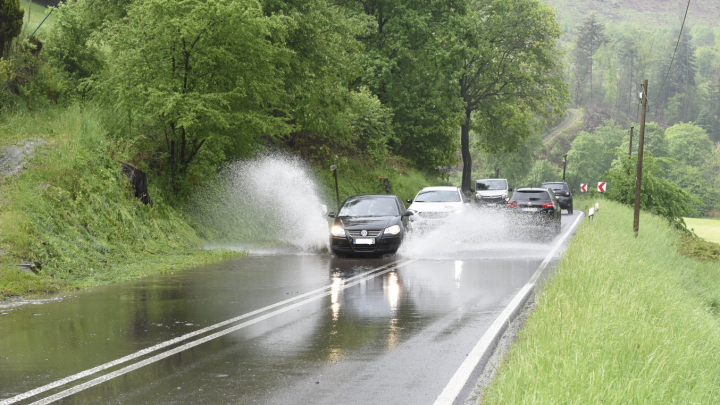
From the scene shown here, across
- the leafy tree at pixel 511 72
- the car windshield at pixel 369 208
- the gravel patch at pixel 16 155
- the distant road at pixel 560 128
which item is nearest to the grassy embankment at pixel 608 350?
the car windshield at pixel 369 208

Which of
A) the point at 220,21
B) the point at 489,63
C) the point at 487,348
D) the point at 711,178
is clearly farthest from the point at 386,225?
the point at 711,178

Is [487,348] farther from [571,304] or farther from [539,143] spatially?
[539,143]

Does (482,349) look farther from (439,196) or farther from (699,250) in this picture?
(699,250)

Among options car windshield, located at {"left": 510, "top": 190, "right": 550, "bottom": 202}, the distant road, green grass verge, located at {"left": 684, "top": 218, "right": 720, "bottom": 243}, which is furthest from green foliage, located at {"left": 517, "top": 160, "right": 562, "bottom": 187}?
car windshield, located at {"left": 510, "top": 190, "right": 550, "bottom": 202}

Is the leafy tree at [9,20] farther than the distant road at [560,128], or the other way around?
the distant road at [560,128]

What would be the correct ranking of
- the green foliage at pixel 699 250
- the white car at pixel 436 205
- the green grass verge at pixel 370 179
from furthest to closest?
the green foliage at pixel 699 250 → the green grass verge at pixel 370 179 → the white car at pixel 436 205

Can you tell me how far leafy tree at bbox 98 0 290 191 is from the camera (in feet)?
62.7

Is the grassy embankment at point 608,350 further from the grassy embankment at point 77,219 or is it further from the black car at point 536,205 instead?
the black car at point 536,205

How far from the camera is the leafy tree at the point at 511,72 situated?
55.8 metres

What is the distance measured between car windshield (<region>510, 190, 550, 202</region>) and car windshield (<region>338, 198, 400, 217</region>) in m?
8.75

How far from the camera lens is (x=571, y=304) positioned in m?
9.07

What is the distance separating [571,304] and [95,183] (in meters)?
12.5

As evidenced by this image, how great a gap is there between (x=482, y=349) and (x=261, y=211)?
59.9 feet

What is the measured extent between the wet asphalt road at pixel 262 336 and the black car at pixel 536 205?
12550 millimetres
